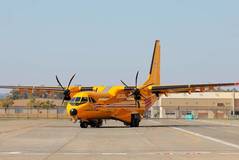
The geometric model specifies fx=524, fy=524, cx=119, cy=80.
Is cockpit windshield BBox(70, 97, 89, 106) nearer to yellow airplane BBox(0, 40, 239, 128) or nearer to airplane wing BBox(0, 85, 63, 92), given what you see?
yellow airplane BBox(0, 40, 239, 128)

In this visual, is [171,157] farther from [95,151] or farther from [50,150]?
[50,150]

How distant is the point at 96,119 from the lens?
43188 mm

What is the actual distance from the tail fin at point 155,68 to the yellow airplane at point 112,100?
787 mm

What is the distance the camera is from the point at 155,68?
52.4 meters

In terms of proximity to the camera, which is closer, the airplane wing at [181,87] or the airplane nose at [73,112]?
the airplane nose at [73,112]

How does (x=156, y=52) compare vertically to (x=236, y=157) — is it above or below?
above

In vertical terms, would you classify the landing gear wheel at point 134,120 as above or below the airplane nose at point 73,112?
below

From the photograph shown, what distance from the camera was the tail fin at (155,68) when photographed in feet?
168

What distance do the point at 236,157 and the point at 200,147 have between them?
4.29 m

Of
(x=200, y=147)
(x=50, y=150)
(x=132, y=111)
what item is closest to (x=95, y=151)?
(x=50, y=150)

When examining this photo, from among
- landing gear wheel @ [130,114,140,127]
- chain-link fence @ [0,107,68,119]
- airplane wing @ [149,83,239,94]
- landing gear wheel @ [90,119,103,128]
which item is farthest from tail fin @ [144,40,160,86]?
chain-link fence @ [0,107,68,119]

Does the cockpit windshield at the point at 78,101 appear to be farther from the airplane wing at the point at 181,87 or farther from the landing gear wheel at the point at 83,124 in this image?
the airplane wing at the point at 181,87

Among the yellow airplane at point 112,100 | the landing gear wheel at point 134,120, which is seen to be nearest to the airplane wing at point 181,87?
the yellow airplane at point 112,100

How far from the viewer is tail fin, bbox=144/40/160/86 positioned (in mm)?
51138
